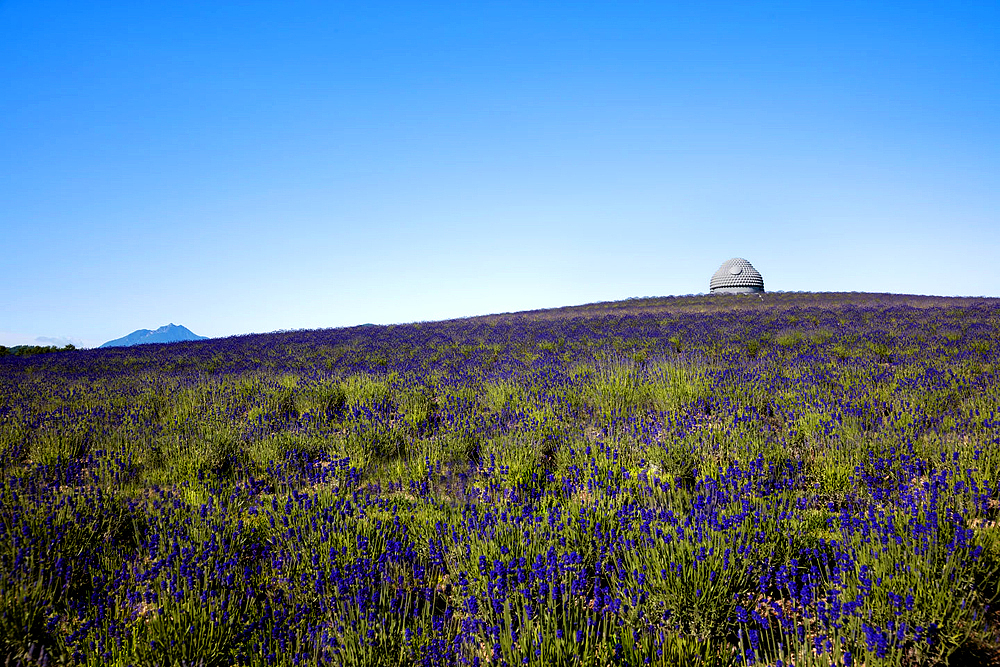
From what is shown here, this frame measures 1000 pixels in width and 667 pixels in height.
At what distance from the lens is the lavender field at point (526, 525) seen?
1.67m

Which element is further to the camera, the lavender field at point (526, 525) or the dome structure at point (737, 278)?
the dome structure at point (737, 278)

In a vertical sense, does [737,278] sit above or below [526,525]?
above

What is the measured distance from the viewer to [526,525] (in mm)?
2150

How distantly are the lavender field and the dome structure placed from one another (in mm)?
27939

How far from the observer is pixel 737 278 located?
104ft

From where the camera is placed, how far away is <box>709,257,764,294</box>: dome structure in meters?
31.2

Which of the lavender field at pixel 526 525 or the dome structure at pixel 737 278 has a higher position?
the dome structure at pixel 737 278

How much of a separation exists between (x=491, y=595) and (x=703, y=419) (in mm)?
2541

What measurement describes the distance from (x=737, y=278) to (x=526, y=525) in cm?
3328

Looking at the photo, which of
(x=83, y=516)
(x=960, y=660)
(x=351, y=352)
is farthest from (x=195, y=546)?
(x=351, y=352)

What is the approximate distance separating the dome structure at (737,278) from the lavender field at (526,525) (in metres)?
27.9

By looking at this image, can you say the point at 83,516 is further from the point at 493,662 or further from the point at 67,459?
the point at 493,662

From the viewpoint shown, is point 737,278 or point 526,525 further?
point 737,278

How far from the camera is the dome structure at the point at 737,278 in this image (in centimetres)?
3119
